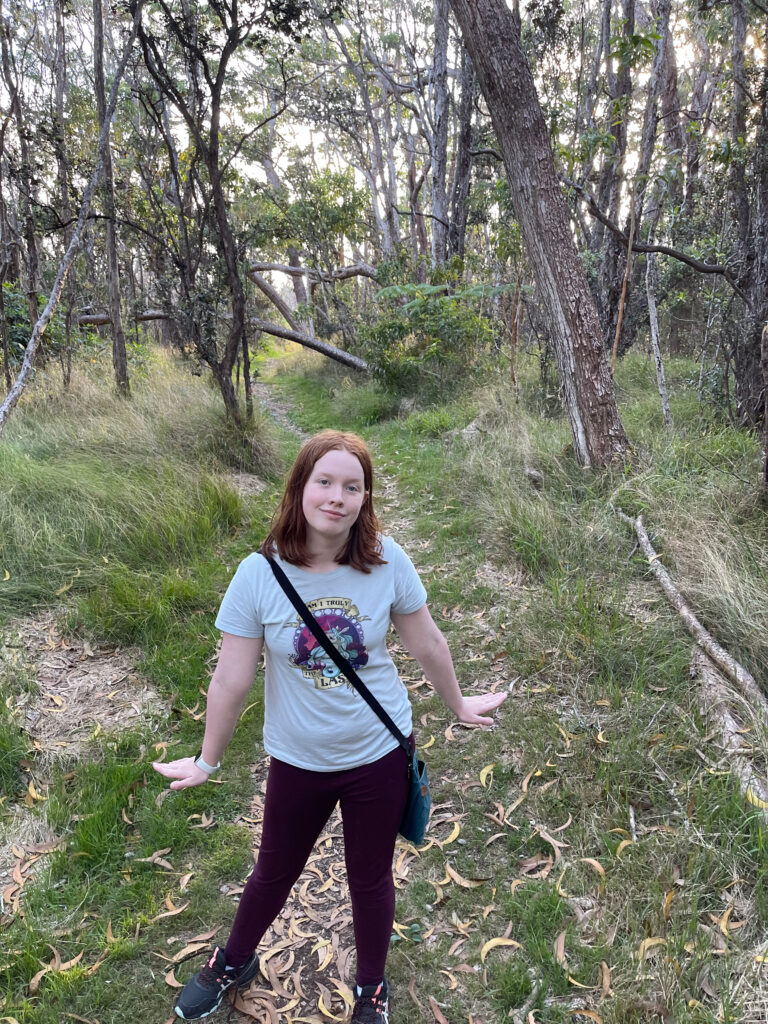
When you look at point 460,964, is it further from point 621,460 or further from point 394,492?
point 394,492

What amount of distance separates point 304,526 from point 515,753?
82.0 inches

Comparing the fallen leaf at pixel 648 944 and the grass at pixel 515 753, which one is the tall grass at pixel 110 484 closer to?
the grass at pixel 515 753

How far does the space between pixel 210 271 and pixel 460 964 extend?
23.1 feet

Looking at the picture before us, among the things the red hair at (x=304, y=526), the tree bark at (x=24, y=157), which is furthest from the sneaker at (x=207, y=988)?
the tree bark at (x=24, y=157)

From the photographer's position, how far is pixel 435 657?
1.99m

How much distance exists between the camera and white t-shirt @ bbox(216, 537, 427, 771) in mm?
Result: 1778

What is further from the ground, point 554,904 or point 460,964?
point 554,904

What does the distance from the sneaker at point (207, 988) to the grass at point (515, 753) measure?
0.14 meters

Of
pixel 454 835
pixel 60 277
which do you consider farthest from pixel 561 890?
pixel 60 277

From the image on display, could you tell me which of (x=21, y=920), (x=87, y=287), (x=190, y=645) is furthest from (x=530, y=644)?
(x=87, y=287)

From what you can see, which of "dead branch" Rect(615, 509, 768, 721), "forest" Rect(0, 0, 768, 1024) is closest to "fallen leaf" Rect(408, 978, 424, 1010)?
"forest" Rect(0, 0, 768, 1024)

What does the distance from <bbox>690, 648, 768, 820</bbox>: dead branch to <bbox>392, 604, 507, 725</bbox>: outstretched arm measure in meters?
1.24

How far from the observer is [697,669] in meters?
3.26

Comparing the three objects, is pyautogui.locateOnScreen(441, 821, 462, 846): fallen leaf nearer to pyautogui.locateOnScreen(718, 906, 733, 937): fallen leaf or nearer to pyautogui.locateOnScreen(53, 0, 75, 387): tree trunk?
pyautogui.locateOnScreen(718, 906, 733, 937): fallen leaf
